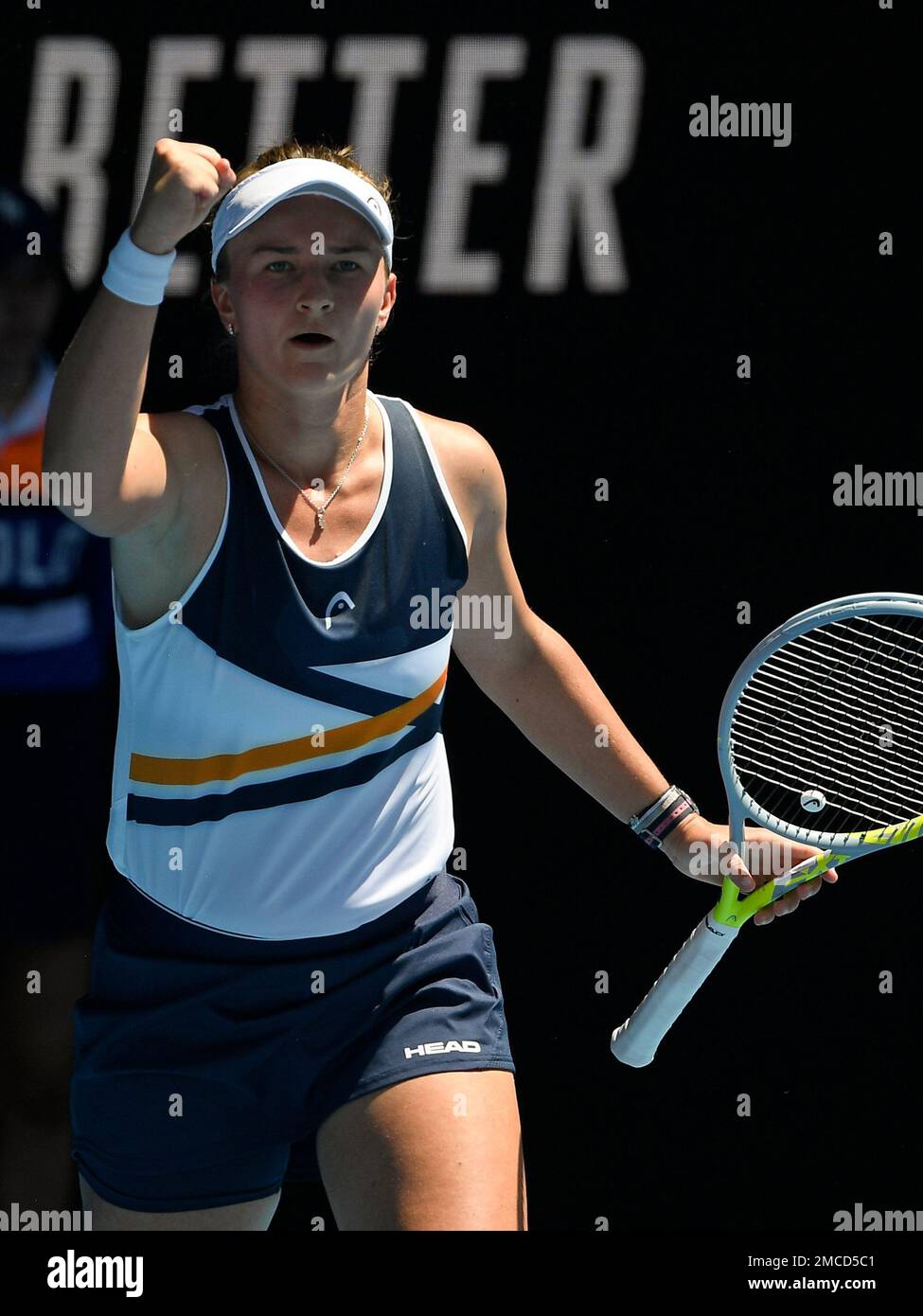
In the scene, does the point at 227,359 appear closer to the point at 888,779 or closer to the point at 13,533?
the point at 13,533

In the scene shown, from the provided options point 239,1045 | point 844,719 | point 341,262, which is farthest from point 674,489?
point 239,1045

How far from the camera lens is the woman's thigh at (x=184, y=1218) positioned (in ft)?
9.82

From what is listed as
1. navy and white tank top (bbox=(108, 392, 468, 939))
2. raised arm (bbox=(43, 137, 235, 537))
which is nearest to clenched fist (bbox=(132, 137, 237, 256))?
raised arm (bbox=(43, 137, 235, 537))

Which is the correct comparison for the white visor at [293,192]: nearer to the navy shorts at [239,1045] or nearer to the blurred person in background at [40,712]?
the blurred person in background at [40,712]

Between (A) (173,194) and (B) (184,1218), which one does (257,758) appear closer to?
(B) (184,1218)

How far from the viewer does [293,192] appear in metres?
2.90

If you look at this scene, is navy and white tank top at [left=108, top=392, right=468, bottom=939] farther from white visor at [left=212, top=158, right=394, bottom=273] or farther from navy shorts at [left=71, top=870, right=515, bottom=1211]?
white visor at [left=212, top=158, right=394, bottom=273]

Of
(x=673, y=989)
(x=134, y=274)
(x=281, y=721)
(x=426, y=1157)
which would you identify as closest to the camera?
(x=134, y=274)

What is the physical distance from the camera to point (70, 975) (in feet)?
12.6

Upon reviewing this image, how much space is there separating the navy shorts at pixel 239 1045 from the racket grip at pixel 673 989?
25cm

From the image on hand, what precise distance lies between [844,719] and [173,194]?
143 centimetres

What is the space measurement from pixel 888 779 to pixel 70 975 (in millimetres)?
1662

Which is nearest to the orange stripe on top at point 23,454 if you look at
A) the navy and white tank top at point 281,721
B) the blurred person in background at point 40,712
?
the blurred person in background at point 40,712
